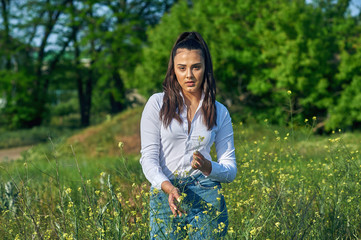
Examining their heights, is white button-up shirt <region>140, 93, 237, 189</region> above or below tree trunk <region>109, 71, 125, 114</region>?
above

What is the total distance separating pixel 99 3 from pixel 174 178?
2732cm

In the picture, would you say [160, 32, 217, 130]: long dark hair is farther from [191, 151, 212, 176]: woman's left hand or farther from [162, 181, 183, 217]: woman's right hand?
[162, 181, 183, 217]: woman's right hand

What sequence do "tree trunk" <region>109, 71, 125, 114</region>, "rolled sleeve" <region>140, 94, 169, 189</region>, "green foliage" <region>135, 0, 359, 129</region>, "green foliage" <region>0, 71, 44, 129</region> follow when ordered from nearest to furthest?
"rolled sleeve" <region>140, 94, 169, 189</region> < "green foliage" <region>135, 0, 359, 129</region> < "green foliage" <region>0, 71, 44, 129</region> < "tree trunk" <region>109, 71, 125, 114</region>

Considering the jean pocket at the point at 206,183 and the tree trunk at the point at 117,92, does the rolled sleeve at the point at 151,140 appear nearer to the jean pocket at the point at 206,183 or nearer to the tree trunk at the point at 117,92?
the jean pocket at the point at 206,183

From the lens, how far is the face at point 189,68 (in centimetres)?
267

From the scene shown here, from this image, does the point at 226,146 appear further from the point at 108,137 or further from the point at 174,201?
the point at 108,137

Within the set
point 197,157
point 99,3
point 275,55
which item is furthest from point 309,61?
point 99,3

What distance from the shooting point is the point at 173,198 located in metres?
2.36

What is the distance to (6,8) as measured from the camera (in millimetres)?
28328

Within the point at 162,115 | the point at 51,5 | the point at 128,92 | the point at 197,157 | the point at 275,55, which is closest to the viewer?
the point at 197,157

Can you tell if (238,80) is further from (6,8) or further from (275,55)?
(6,8)

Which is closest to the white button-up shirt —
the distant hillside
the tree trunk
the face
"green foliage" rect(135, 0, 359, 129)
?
the face

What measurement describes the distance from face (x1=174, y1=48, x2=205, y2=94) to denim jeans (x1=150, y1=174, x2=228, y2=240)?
0.57 metres

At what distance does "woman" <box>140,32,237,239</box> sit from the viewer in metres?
2.61
